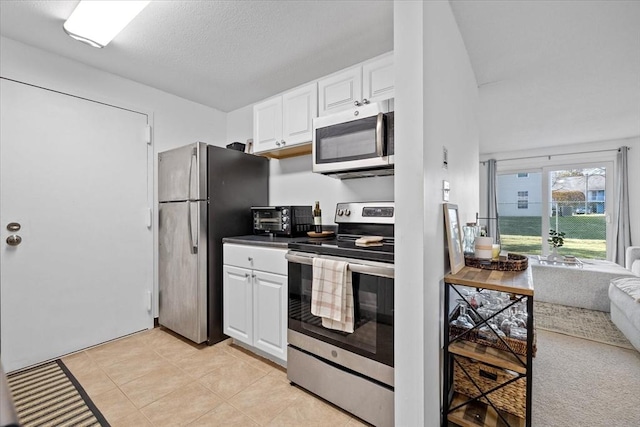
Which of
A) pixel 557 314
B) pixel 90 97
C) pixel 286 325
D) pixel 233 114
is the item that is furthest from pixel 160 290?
pixel 557 314

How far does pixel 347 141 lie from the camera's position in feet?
6.80

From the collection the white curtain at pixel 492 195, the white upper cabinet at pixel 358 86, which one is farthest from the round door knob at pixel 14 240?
the white curtain at pixel 492 195

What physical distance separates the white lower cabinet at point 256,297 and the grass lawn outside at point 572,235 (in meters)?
5.32

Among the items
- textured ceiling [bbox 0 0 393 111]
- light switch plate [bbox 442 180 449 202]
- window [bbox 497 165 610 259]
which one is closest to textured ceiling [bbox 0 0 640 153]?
textured ceiling [bbox 0 0 393 111]

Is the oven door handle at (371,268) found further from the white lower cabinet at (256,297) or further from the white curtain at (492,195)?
the white curtain at (492,195)

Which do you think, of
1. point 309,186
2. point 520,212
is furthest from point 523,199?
point 309,186

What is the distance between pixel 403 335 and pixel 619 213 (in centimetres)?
547

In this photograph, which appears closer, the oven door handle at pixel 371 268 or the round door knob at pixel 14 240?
the oven door handle at pixel 371 268

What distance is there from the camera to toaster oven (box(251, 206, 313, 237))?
2.53m

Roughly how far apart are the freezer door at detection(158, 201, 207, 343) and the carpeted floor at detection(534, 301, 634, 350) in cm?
331

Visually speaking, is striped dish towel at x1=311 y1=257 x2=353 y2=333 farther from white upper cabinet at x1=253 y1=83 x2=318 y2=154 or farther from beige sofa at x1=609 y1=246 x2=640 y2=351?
beige sofa at x1=609 y1=246 x2=640 y2=351

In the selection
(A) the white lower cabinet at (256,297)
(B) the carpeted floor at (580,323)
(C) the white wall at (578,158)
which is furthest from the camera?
(C) the white wall at (578,158)

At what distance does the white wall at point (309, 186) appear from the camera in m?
2.41

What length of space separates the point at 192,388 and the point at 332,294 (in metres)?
1.19
